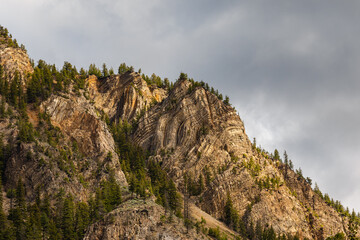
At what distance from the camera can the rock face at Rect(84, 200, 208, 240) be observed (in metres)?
97.7

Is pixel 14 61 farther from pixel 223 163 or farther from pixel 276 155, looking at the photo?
pixel 276 155

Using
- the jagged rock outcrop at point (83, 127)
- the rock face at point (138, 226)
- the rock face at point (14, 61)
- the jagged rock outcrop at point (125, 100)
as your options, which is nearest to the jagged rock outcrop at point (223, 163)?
the jagged rock outcrop at point (125, 100)

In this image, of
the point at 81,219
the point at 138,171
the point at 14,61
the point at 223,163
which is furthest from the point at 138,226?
the point at 14,61

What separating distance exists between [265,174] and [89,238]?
71.1 m

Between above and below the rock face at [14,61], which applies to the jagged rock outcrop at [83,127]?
below

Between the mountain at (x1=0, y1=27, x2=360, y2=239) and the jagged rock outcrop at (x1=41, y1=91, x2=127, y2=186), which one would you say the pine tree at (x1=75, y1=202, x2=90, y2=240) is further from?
the jagged rock outcrop at (x1=41, y1=91, x2=127, y2=186)

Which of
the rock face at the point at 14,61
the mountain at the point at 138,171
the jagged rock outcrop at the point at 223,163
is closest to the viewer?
the mountain at the point at 138,171

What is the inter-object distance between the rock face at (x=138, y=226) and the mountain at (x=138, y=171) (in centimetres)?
24

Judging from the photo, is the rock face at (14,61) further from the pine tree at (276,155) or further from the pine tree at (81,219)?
the pine tree at (276,155)

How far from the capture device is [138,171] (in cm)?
13775

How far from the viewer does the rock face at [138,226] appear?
97.7 meters

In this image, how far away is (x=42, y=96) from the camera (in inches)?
5891

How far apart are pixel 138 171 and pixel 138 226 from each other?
39350mm

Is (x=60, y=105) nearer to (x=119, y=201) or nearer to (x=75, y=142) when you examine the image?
(x=75, y=142)
